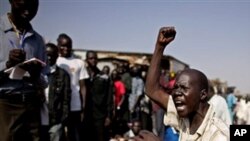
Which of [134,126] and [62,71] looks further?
[134,126]

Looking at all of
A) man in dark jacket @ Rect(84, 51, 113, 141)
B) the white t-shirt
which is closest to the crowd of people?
the white t-shirt

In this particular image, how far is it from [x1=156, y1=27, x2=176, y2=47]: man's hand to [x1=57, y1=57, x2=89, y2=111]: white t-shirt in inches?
102

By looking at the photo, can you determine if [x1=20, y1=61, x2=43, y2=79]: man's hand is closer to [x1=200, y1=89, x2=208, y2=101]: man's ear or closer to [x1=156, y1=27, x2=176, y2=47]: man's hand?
Answer: [x1=156, y1=27, x2=176, y2=47]: man's hand

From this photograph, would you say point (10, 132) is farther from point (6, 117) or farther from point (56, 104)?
point (56, 104)

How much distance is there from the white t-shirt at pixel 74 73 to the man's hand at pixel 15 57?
212cm

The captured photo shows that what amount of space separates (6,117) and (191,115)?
4.73 feet

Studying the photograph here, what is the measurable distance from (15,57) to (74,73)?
2.33 m

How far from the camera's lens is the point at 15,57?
3.08 m

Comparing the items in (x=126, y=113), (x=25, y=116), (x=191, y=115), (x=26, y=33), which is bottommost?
(x=126, y=113)

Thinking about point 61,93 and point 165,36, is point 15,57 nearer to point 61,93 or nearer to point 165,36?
point 165,36

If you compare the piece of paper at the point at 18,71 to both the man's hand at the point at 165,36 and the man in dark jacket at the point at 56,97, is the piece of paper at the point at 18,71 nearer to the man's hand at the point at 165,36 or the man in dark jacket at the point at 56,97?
the man's hand at the point at 165,36

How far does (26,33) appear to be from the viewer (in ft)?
10.8

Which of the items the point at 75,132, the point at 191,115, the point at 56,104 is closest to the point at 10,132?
the point at 191,115

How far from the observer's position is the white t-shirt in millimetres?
5324
